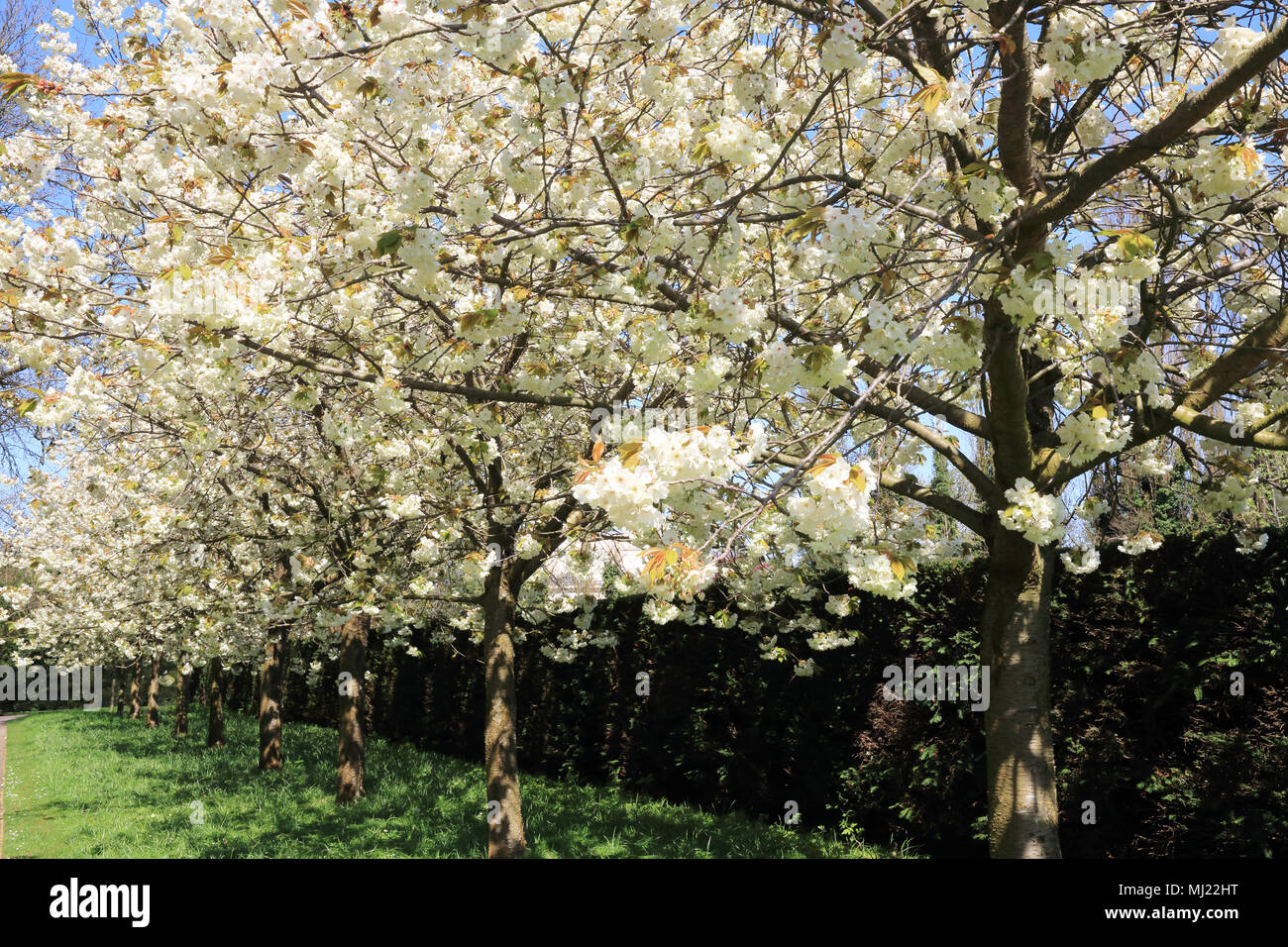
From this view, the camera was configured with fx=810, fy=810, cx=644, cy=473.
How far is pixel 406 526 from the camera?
21.8 feet

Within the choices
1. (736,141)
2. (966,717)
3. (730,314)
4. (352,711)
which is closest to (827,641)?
(966,717)

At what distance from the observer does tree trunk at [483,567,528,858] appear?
618 cm

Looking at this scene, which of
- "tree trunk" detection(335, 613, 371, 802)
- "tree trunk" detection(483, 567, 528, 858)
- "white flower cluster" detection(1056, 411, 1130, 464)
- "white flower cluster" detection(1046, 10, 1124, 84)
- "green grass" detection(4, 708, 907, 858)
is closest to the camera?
"white flower cluster" detection(1046, 10, 1124, 84)

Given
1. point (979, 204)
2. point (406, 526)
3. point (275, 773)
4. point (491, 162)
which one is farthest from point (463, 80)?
point (275, 773)

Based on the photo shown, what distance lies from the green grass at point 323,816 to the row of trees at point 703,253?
257 centimetres

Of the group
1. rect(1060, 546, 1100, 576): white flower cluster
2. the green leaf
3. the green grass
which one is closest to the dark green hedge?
the green grass

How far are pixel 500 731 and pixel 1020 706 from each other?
4.05m

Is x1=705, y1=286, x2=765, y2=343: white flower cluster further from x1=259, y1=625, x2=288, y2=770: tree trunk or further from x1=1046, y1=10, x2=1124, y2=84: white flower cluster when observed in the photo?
x1=259, y1=625, x2=288, y2=770: tree trunk

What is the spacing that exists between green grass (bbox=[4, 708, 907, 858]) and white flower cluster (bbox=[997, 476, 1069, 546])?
4080 millimetres

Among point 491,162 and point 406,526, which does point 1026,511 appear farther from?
point 406,526

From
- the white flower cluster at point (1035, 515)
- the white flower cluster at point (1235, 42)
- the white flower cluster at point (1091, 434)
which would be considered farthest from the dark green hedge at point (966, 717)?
the white flower cluster at point (1235, 42)
